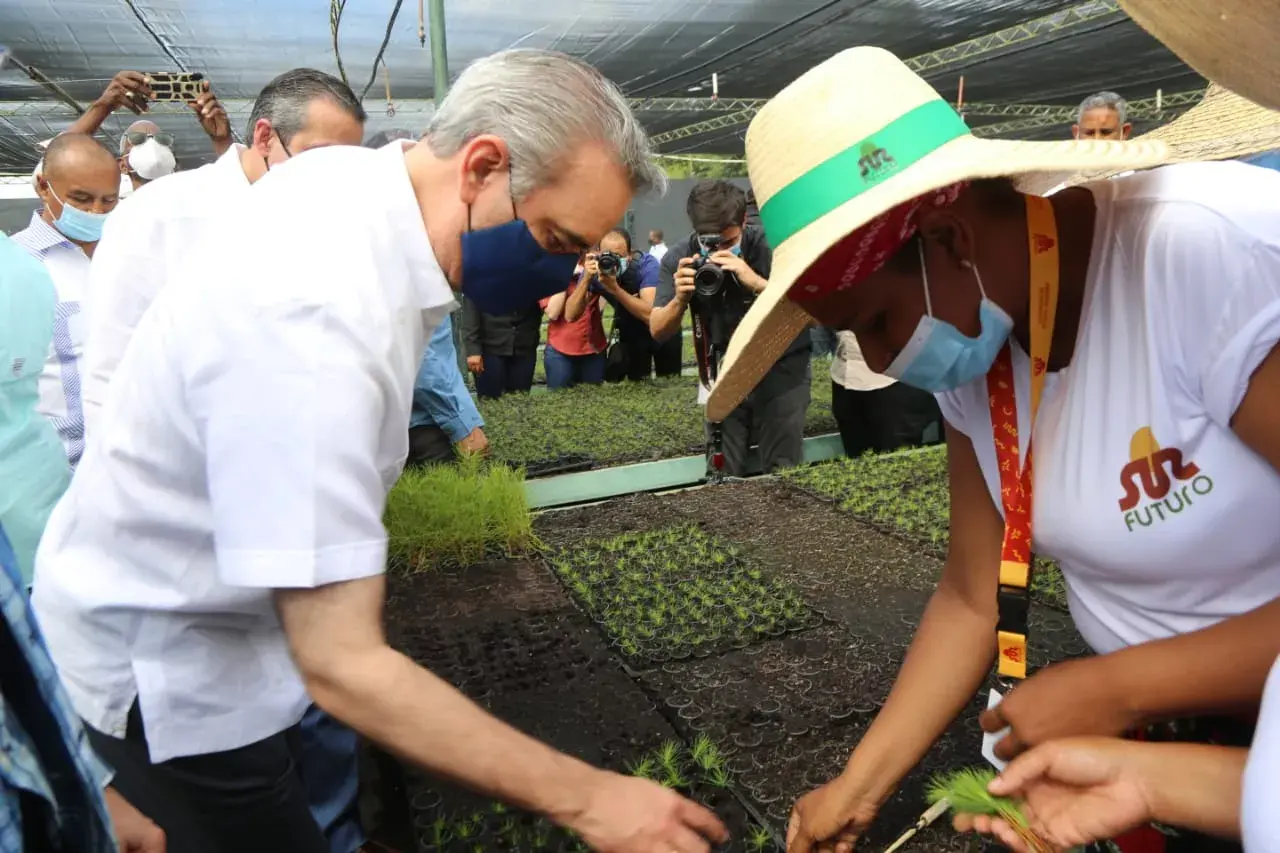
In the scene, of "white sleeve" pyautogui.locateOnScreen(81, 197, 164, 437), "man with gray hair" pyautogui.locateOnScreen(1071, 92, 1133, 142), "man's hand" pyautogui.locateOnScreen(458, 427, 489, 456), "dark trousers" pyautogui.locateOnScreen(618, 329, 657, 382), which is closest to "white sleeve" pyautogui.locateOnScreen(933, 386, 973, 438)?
"white sleeve" pyautogui.locateOnScreen(81, 197, 164, 437)

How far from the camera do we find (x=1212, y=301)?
0.90 meters

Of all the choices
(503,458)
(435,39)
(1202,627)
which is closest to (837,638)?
(1202,627)

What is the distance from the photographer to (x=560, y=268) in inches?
52.6

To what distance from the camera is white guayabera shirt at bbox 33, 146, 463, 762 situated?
3.14 feet

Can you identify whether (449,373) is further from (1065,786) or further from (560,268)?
(1065,786)

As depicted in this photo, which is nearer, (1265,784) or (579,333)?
(1265,784)

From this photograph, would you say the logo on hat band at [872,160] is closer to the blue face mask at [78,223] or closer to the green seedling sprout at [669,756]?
the green seedling sprout at [669,756]

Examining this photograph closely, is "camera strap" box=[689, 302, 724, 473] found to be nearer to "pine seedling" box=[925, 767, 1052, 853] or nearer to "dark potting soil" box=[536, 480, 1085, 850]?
"dark potting soil" box=[536, 480, 1085, 850]

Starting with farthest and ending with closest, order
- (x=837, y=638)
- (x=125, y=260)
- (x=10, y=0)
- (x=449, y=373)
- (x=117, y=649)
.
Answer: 1. (x=10, y=0)
2. (x=449, y=373)
3. (x=837, y=638)
4. (x=125, y=260)
5. (x=117, y=649)

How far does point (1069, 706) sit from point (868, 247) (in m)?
0.60

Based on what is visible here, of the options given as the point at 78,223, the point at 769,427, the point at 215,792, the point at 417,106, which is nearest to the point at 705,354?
the point at 769,427

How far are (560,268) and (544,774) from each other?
28.7 inches

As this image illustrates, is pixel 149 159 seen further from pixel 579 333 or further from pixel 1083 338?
pixel 1083 338

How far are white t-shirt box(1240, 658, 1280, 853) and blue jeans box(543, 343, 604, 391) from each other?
6703mm
